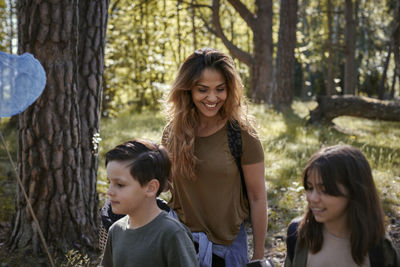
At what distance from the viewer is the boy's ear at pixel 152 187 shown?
2236 millimetres

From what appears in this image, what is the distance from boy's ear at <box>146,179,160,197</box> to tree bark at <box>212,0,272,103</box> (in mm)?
11858

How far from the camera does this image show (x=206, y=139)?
8.54 feet

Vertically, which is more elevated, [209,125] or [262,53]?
[262,53]

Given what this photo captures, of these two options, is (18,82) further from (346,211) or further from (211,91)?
(346,211)

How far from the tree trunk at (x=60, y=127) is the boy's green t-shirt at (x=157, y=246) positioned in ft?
6.49

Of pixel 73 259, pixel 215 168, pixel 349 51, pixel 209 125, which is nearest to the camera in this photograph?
pixel 215 168

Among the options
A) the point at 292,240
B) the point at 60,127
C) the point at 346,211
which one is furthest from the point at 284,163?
the point at 346,211

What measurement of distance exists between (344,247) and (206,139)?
1003mm

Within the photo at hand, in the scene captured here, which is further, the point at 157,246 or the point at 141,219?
the point at 141,219

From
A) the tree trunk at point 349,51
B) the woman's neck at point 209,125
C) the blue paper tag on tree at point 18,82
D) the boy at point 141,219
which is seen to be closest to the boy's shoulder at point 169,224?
the boy at point 141,219

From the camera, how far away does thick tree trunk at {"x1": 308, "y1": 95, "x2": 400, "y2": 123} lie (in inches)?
349

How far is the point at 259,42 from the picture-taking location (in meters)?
13.9

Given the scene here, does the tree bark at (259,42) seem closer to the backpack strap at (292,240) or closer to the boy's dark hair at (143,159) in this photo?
the boy's dark hair at (143,159)

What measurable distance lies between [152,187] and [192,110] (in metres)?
0.67
